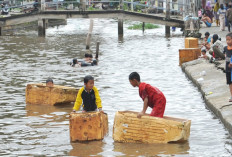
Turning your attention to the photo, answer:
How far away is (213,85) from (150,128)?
20.0ft

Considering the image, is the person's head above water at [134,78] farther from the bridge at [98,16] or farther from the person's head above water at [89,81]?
the bridge at [98,16]

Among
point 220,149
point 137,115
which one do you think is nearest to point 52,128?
point 137,115

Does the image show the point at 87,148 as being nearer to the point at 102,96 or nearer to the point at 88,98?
the point at 88,98

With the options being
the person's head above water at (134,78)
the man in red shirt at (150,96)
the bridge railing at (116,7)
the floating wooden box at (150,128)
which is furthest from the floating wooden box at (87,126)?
the bridge railing at (116,7)

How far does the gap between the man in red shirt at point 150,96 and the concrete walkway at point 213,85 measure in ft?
5.37

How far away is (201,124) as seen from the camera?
13.7 m

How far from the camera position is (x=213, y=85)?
55.9 ft

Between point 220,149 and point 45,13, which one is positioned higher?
point 45,13

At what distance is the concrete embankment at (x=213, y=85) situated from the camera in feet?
44.0

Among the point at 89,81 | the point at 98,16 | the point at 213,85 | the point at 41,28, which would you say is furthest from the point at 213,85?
the point at 41,28

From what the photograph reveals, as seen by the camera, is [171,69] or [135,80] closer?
[135,80]

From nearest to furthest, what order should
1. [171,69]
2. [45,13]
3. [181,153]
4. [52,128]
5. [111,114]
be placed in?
[181,153], [52,128], [111,114], [171,69], [45,13]

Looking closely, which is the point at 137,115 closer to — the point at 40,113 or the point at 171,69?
the point at 40,113

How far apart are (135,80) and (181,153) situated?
5.32 feet
